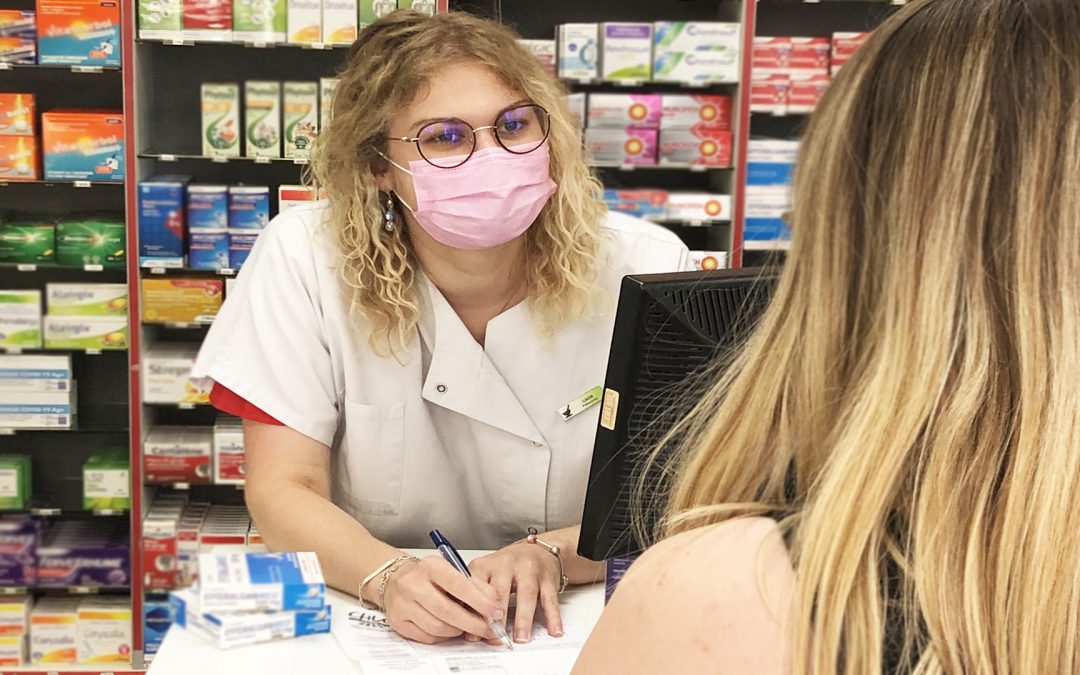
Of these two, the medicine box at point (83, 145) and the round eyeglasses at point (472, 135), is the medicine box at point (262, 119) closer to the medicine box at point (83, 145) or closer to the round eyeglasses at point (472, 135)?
the medicine box at point (83, 145)

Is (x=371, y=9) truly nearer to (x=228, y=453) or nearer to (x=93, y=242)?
(x=93, y=242)

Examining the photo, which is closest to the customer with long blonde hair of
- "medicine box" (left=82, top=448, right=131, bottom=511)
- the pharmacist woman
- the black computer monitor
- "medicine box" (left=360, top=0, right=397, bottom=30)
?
the black computer monitor

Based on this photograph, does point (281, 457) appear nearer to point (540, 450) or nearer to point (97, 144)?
point (540, 450)

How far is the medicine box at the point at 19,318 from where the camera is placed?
403 cm

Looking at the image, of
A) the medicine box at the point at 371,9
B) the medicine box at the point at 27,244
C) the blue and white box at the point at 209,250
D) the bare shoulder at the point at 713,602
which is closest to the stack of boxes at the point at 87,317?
the medicine box at the point at 27,244

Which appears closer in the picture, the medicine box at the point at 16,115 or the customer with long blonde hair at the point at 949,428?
the customer with long blonde hair at the point at 949,428

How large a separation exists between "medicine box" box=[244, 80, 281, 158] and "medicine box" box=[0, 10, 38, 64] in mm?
734

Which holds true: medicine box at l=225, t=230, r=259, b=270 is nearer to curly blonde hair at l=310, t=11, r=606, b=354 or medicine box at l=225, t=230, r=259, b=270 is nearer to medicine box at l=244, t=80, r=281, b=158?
medicine box at l=244, t=80, r=281, b=158

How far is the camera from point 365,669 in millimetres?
1399

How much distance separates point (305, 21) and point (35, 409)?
1.71 meters

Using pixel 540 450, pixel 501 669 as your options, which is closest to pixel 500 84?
pixel 540 450

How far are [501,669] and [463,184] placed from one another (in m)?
0.97

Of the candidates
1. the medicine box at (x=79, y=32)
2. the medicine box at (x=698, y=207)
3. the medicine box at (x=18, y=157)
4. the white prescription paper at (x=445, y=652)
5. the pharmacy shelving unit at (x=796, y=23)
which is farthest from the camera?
the pharmacy shelving unit at (x=796, y=23)

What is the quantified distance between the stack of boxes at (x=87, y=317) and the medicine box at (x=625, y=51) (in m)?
1.92
